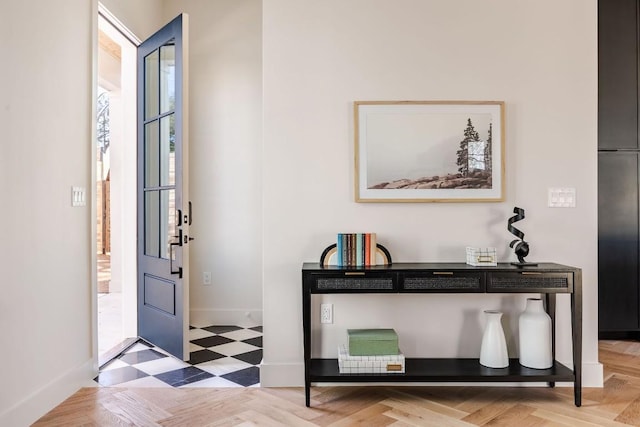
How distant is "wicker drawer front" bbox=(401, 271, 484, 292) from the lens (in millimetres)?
2635

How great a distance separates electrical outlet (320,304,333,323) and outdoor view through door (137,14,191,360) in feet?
3.32

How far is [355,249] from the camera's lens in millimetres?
2793

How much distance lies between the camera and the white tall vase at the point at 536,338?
2707 mm

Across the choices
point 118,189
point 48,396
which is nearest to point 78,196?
point 48,396

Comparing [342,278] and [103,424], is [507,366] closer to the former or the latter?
[342,278]

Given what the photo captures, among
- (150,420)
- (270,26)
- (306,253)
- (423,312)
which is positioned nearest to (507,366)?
(423,312)

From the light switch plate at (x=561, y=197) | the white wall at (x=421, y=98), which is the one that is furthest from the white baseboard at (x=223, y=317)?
the light switch plate at (x=561, y=197)

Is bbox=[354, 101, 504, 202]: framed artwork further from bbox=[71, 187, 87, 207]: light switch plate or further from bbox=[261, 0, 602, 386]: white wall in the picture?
bbox=[71, 187, 87, 207]: light switch plate

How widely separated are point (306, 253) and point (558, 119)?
1716 mm

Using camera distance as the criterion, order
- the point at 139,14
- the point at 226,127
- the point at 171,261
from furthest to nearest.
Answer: the point at 226,127 < the point at 139,14 < the point at 171,261

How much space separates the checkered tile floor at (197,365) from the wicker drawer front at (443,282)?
44.9 inches

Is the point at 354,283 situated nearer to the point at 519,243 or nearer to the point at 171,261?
the point at 519,243

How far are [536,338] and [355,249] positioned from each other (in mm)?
1105

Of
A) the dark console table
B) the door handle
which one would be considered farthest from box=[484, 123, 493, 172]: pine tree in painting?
the door handle
